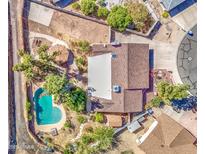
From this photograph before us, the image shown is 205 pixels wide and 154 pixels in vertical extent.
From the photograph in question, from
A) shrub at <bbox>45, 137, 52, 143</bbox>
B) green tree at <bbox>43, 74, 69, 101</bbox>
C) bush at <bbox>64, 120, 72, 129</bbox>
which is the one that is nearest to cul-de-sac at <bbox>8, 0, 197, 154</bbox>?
bush at <bbox>64, 120, 72, 129</bbox>

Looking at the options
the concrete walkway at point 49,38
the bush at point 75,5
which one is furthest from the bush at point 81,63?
the bush at point 75,5

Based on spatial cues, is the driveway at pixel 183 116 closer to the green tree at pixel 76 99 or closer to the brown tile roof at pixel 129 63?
the brown tile roof at pixel 129 63

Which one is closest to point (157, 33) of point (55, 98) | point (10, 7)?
point (55, 98)

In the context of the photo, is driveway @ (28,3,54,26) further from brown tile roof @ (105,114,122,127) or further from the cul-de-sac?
brown tile roof @ (105,114,122,127)

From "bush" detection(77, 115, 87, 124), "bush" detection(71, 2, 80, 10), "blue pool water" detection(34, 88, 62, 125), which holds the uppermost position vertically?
"bush" detection(71, 2, 80, 10)

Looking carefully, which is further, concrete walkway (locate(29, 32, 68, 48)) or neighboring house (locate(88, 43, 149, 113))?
concrete walkway (locate(29, 32, 68, 48))

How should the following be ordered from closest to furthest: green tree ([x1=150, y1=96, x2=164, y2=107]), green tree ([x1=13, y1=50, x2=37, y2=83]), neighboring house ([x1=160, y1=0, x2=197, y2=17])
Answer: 1. green tree ([x1=13, y1=50, x2=37, y2=83])
2. neighboring house ([x1=160, y1=0, x2=197, y2=17])
3. green tree ([x1=150, y1=96, x2=164, y2=107])

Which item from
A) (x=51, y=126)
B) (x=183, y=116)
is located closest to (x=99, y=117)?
(x=51, y=126)
